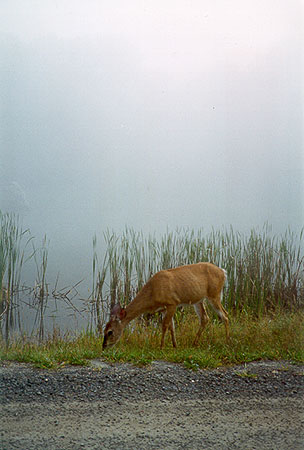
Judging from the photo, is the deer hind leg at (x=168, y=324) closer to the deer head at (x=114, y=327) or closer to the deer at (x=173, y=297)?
the deer at (x=173, y=297)

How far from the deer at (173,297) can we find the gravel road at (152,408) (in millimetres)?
466

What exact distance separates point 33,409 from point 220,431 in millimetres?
1019

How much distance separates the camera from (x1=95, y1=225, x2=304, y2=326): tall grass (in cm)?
399

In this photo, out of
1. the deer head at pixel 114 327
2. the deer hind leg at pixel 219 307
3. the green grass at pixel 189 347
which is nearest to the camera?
the green grass at pixel 189 347

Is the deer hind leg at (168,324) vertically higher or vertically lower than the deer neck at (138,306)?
lower

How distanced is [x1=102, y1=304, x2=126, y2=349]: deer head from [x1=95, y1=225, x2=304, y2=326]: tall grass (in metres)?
0.47

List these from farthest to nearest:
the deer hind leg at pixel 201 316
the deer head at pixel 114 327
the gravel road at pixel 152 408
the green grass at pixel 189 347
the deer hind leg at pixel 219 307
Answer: the deer hind leg at pixel 219 307, the deer hind leg at pixel 201 316, the deer head at pixel 114 327, the green grass at pixel 189 347, the gravel road at pixel 152 408

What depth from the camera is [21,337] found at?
3.57 meters

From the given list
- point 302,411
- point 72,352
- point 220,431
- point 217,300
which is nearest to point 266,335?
point 217,300

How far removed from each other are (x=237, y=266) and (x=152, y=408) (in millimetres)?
1777

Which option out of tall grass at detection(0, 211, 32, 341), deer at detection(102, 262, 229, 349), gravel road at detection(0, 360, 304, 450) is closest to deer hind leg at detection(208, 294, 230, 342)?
deer at detection(102, 262, 229, 349)

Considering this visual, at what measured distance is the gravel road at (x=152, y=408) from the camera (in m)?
2.48

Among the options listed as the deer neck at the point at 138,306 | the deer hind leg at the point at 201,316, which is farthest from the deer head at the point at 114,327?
the deer hind leg at the point at 201,316

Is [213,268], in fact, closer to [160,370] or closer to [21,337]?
[160,370]
